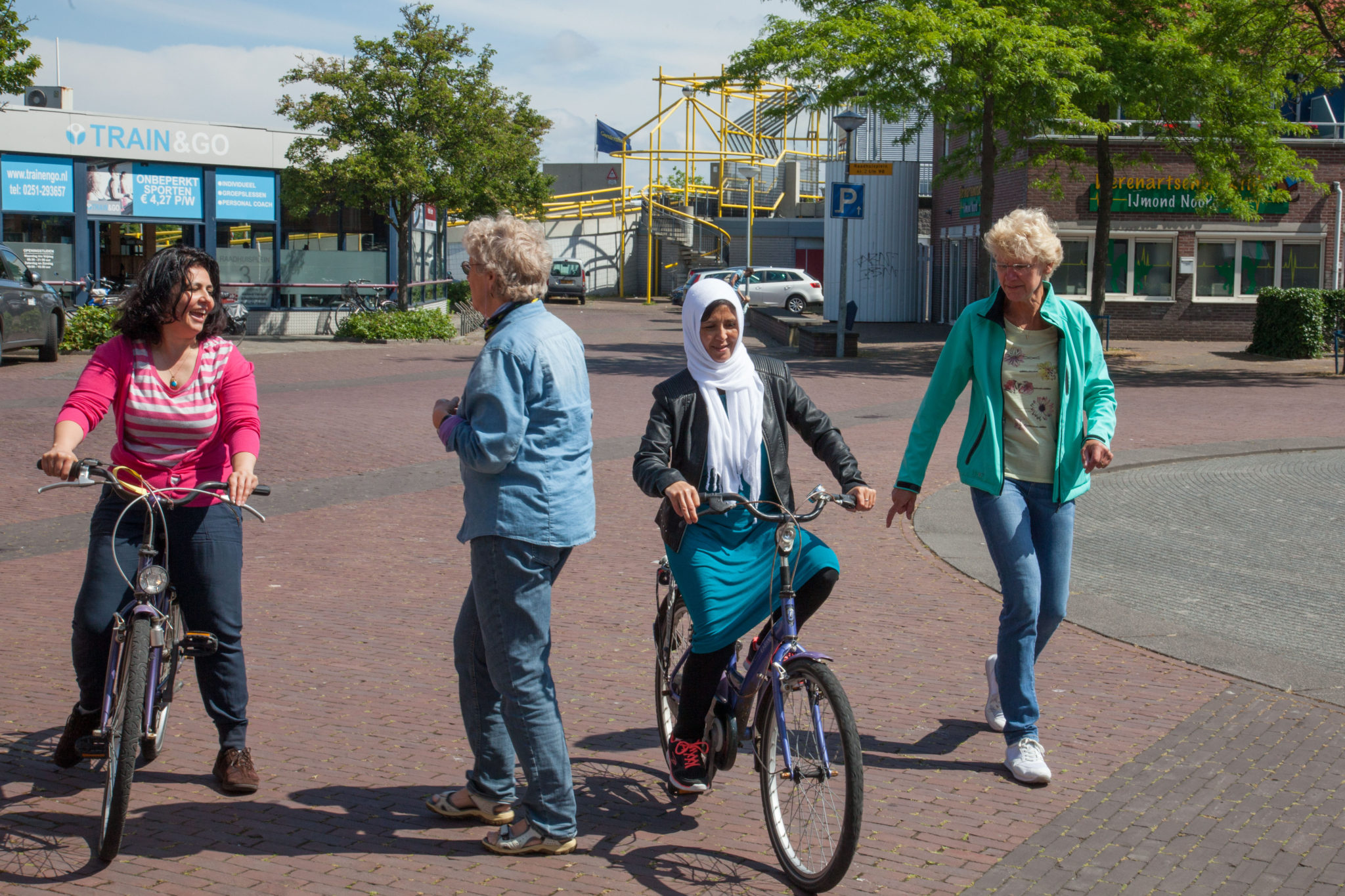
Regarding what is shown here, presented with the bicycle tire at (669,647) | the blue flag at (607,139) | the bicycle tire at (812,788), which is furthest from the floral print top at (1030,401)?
the blue flag at (607,139)

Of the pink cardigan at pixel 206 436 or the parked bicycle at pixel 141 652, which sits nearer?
the parked bicycle at pixel 141 652

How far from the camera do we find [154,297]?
379cm

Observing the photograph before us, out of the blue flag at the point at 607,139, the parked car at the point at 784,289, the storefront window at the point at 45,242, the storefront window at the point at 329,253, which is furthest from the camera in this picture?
the blue flag at the point at 607,139

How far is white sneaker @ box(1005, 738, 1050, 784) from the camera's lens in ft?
13.3

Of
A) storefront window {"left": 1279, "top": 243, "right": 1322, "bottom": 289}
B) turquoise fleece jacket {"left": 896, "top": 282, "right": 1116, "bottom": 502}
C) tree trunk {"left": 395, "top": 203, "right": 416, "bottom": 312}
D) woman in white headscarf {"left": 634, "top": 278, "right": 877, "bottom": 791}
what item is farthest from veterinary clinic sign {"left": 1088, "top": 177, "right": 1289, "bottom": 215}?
woman in white headscarf {"left": 634, "top": 278, "right": 877, "bottom": 791}

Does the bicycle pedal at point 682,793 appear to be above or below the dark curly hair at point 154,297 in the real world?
below

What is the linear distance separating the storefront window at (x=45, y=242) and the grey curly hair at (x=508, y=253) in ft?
87.0

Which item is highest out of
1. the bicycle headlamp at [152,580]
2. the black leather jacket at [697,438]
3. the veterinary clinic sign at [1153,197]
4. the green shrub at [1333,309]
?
the veterinary clinic sign at [1153,197]

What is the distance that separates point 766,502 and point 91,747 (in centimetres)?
215

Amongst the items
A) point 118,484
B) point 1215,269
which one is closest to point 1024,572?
point 118,484

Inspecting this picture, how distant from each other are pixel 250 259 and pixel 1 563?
22141mm

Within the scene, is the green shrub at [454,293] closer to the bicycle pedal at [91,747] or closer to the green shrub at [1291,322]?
the green shrub at [1291,322]

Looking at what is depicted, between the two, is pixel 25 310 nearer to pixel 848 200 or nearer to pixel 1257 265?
pixel 848 200

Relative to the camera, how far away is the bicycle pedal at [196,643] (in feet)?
12.4
